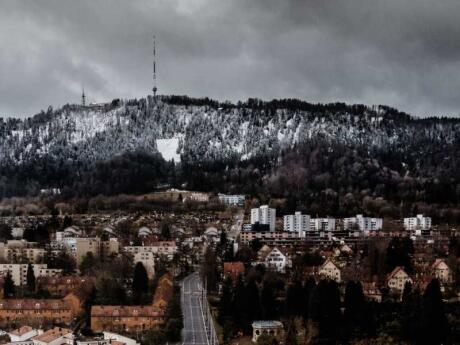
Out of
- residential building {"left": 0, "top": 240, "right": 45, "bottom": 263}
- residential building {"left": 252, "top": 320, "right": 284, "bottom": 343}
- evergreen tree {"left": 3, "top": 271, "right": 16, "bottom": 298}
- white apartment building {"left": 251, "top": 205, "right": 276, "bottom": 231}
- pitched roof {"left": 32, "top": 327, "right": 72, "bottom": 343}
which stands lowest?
pitched roof {"left": 32, "top": 327, "right": 72, "bottom": 343}

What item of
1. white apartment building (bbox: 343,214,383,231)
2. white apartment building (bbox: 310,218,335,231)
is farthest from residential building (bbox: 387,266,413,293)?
white apartment building (bbox: 310,218,335,231)

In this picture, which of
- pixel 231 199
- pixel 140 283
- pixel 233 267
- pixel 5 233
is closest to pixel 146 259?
pixel 233 267

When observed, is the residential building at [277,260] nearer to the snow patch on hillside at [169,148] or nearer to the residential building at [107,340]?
the residential building at [107,340]

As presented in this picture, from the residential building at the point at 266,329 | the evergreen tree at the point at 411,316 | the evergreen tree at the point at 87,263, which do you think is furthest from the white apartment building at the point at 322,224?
the residential building at the point at 266,329

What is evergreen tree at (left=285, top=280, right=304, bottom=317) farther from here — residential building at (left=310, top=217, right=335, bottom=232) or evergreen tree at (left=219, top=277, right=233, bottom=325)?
residential building at (left=310, top=217, right=335, bottom=232)

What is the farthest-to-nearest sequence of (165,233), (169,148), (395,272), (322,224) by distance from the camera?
(169,148), (322,224), (165,233), (395,272)

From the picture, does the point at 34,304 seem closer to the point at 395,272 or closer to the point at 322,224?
the point at 395,272

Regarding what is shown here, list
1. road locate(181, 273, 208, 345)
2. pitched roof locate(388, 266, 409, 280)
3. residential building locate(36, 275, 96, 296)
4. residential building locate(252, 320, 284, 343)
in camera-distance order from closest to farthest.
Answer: residential building locate(252, 320, 284, 343), road locate(181, 273, 208, 345), residential building locate(36, 275, 96, 296), pitched roof locate(388, 266, 409, 280)
